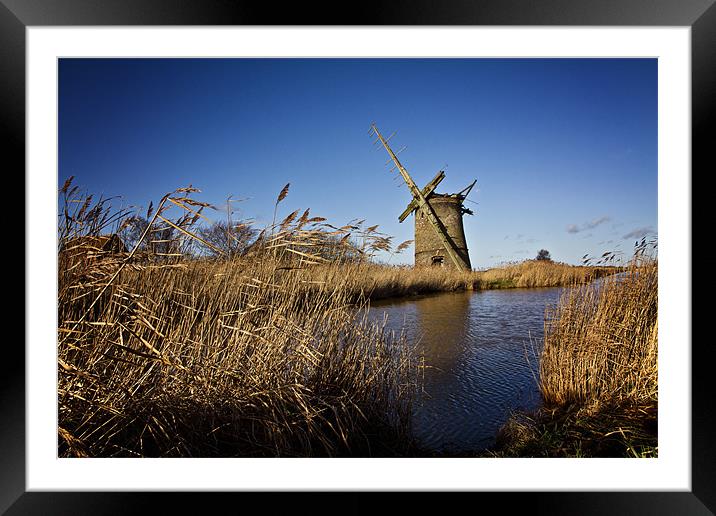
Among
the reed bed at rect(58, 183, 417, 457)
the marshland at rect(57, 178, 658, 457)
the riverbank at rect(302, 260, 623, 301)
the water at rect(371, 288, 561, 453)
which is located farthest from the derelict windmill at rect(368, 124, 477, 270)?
the reed bed at rect(58, 183, 417, 457)

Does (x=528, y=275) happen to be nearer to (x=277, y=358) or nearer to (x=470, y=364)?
(x=470, y=364)

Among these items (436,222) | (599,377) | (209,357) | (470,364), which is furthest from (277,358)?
(436,222)

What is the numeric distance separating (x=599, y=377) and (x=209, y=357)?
2474 millimetres

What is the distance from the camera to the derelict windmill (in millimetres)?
9531

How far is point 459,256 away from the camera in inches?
384

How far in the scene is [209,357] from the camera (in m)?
1.72

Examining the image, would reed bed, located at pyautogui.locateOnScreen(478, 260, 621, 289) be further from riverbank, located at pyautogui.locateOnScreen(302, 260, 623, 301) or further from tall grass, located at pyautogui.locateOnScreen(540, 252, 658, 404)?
tall grass, located at pyautogui.locateOnScreen(540, 252, 658, 404)

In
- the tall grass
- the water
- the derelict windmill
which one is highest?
the derelict windmill

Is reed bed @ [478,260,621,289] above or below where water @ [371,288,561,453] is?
above

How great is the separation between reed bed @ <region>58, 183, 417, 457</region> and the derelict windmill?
24.5 feet

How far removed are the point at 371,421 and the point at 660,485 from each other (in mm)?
1251

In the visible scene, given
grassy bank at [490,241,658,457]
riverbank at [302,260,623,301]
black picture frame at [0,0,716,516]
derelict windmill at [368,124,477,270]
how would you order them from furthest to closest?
derelict windmill at [368,124,477,270] < riverbank at [302,260,623,301] < grassy bank at [490,241,658,457] < black picture frame at [0,0,716,516]

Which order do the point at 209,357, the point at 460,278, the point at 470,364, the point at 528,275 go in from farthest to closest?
1. the point at 460,278
2. the point at 528,275
3. the point at 470,364
4. the point at 209,357
